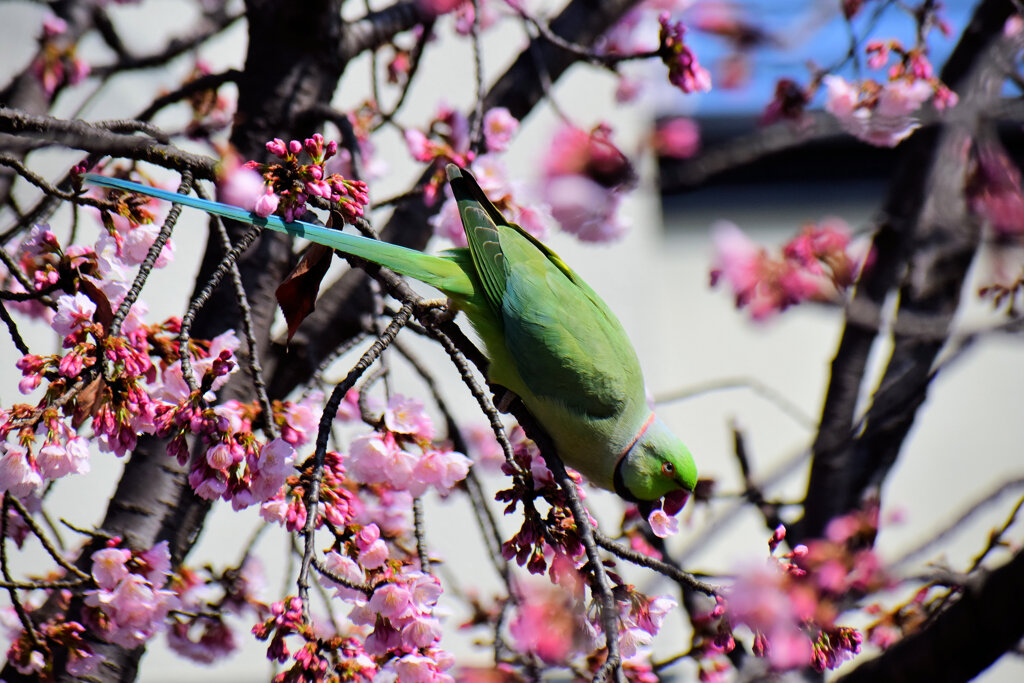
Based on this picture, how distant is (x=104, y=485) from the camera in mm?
3791

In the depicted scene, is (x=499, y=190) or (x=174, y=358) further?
(x=499, y=190)

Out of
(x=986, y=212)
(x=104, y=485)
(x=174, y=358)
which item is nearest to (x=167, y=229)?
(x=174, y=358)

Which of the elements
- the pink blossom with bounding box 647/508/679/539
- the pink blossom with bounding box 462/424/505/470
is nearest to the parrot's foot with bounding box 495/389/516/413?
the pink blossom with bounding box 647/508/679/539

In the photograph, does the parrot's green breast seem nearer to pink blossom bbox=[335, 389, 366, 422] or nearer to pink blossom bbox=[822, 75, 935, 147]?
pink blossom bbox=[335, 389, 366, 422]

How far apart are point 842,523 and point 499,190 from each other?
120 cm

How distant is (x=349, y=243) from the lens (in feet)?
5.14

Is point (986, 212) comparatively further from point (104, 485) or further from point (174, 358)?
point (104, 485)

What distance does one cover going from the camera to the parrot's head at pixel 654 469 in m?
1.80

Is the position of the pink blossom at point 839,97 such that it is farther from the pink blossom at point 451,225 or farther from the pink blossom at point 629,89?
the pink blossom at point 451,225

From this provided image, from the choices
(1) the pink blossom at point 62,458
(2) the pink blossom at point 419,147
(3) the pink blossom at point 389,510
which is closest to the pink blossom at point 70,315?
(1) the pink blossom at point 62,458

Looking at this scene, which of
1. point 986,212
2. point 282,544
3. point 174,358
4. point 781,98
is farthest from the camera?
point 282,544

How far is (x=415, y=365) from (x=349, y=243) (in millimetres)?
528

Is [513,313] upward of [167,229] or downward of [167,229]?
upward

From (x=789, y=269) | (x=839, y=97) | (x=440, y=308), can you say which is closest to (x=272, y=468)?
(x=440, y=308)
